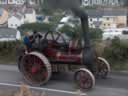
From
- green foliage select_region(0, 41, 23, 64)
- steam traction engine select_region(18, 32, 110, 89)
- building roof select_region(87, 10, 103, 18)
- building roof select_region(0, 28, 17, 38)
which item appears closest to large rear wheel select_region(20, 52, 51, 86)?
steam traction engine select_region(18, 32, 110, 89)

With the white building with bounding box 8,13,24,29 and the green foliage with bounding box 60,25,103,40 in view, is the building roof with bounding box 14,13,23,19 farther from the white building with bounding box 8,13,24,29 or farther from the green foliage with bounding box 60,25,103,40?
the green foliage with bounding box 60,25,103,40

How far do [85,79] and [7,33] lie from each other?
7.51 metres

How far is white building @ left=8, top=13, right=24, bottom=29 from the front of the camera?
61.0 feet

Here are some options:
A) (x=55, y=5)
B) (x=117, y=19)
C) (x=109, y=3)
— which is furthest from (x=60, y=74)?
(x=117, y=19)

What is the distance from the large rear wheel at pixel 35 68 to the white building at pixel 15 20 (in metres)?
7.61

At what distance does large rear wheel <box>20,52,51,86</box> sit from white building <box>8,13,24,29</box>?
7.61 metres

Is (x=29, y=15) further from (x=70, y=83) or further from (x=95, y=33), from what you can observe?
(x=70, y=83)

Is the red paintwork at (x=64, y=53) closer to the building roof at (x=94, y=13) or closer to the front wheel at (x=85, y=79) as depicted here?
the front wheel at (x=85, y=79)

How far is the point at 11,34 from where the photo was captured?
16.3 m

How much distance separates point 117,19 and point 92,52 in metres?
8.93

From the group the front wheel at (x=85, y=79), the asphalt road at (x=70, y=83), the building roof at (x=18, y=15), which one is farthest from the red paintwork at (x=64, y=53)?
the building roof at (x=18, y=15)

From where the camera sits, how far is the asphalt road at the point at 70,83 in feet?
31.3

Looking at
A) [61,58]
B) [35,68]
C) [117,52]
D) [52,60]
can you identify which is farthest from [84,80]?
[117,52]

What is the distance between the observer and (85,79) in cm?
980
